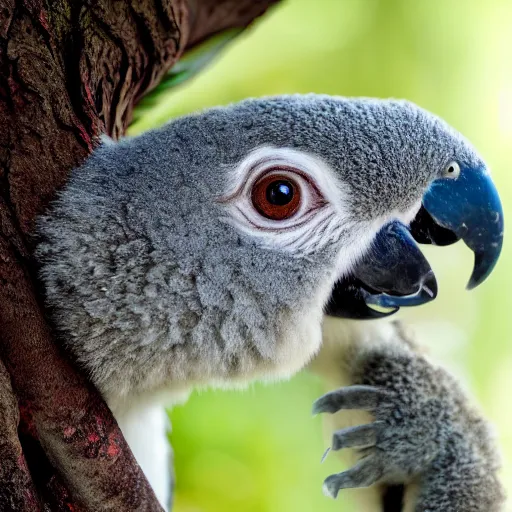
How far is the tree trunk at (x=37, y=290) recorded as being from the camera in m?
1.17

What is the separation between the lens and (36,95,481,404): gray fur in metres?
1.36

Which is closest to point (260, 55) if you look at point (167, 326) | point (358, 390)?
point (358, 390)

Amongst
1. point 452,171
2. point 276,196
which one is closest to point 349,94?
point 452,171

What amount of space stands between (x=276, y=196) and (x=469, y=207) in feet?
1.46

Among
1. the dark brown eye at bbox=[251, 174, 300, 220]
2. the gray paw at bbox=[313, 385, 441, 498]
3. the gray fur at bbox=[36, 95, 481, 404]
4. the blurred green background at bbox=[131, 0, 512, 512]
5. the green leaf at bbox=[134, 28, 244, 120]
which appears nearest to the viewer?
the gray fur at bbox=[36, 95, 481, 404]

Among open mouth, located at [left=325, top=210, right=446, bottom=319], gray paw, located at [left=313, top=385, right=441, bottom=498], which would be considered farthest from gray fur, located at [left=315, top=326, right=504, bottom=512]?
open mouth, located at [left=325, top=210, right=446, bottom=319]

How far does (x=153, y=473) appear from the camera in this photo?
1.97 meters

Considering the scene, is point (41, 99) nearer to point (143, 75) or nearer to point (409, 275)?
point (143, 75)

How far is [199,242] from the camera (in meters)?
1.42

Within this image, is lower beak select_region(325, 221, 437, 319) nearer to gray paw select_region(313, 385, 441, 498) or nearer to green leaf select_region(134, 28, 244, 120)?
gray paw select_region(313, 385, 441, 498)

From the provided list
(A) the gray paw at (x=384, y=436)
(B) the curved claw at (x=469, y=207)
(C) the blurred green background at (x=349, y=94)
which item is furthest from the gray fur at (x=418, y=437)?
(C) the blurred green background at (x=349, y=94)

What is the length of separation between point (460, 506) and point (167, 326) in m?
0.96

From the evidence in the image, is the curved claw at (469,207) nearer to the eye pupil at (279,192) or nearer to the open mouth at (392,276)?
the open mouth at (392,276)

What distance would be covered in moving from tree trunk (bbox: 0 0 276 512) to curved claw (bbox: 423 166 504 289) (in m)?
0.80
